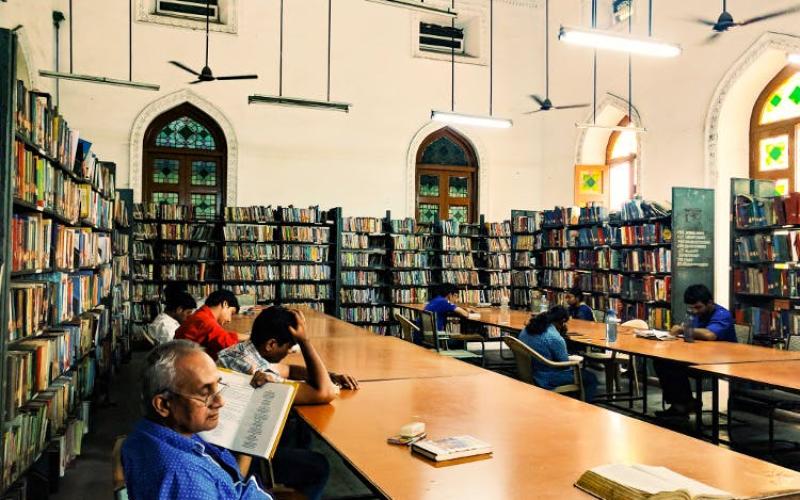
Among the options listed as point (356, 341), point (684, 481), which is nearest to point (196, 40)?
point (356, 341)

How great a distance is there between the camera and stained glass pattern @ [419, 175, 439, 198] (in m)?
12.0

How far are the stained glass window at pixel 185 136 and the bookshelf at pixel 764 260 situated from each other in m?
7.88

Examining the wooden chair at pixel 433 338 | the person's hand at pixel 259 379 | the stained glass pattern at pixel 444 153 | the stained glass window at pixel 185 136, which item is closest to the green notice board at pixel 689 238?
the wooden chair at pixel 433 338

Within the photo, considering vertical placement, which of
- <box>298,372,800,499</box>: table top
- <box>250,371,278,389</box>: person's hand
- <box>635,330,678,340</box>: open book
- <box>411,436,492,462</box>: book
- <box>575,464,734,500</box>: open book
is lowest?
<box>635,330,678,340</box>: open book

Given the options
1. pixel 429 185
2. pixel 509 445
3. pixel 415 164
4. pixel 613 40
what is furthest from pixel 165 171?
pixel 509 445

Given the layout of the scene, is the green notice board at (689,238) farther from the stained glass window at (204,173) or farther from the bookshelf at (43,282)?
the stained glass window at (204,173)

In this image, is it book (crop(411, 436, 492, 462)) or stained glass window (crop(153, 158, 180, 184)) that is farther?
stained glass window (crop(153, 158, 180, 184))

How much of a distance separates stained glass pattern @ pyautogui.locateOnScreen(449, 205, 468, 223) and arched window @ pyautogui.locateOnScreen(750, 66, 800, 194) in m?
4.96

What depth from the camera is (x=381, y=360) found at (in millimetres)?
4023

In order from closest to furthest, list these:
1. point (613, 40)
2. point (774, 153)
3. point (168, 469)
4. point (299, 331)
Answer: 1. point (168, 469)
2. point (299, 331)
3. point (613, 40)
4. point (774, 153)

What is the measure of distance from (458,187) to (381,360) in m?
8.46

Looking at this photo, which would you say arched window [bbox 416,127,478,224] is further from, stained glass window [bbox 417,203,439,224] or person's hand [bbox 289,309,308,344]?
person's hand [bbox 289,309,308,344]

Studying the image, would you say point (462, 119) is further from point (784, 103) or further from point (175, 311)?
point (175, 311)

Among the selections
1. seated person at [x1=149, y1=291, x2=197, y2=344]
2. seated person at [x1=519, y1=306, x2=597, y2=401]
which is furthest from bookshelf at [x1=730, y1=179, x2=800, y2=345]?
seated person at [x1=149, y1=291, x2=197, y2=344]
